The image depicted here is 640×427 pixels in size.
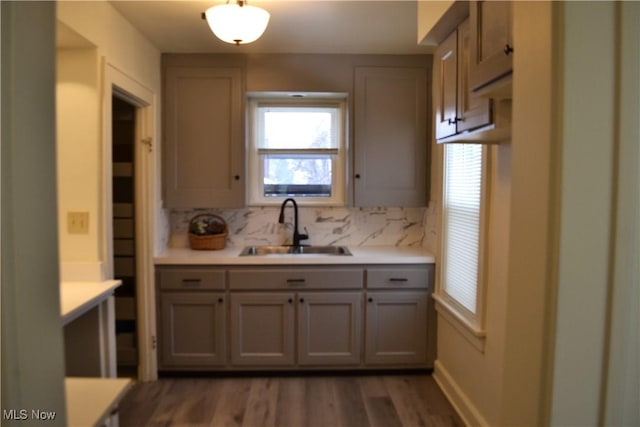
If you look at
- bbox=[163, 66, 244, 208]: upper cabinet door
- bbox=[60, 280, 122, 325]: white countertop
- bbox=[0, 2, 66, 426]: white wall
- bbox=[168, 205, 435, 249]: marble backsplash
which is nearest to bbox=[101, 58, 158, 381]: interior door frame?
bbox=[163, 66, 244, 208]: upper cabinet door

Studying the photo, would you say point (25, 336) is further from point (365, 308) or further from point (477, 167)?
point (365, 308)

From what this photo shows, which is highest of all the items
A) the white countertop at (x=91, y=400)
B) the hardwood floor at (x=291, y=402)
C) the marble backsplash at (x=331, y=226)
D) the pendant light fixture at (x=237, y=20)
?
the pendant light fixture at (x=237, y=20)

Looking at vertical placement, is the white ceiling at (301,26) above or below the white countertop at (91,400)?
above

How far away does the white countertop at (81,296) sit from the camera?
173cm

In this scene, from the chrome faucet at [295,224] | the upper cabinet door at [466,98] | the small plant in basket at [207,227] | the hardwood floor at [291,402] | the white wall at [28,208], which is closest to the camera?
the white wall at [28,208]

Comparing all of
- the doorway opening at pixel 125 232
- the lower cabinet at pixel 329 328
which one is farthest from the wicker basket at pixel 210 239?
the lower cabinet at pixel 329 328

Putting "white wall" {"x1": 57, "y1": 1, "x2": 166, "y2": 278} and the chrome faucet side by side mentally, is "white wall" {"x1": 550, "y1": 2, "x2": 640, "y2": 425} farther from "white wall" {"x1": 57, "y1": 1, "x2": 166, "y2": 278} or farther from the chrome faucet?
the chrome faucet

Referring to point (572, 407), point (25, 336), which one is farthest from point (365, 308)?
point (25, 336)

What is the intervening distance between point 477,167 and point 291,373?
1929mm

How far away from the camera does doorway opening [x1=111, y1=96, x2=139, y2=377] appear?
9.89ft

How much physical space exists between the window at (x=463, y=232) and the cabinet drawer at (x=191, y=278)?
1.54 metres

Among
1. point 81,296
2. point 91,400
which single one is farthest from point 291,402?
point 91,400

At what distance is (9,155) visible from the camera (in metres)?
0.47

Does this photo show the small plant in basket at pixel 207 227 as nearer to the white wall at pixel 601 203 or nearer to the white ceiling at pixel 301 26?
the white ceiling at pixel 301 26
